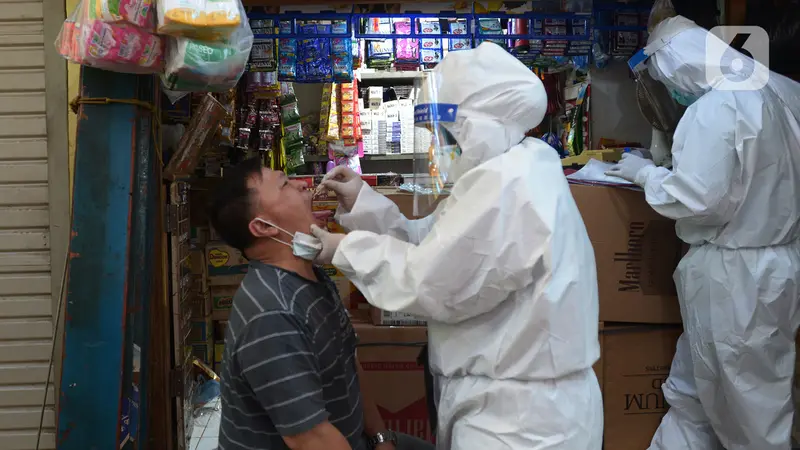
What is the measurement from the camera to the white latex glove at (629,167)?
273 centimetres

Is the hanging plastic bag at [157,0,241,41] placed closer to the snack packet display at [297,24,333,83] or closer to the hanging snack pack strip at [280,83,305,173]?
the snack packet display at [297,24,333,83]

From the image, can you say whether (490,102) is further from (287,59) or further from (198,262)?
(198,262)

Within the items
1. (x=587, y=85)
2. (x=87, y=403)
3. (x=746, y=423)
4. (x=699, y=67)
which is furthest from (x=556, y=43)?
(x=87, y=403)

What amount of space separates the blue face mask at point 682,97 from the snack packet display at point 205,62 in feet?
6.05

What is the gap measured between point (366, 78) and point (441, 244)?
395 cm

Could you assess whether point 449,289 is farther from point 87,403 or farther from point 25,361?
point 25,361

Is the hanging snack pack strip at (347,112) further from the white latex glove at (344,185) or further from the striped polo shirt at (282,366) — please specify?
the striped polo shirt at (282,366)

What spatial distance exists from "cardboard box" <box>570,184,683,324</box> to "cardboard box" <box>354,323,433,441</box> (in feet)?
2.83

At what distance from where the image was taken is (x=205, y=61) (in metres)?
2.08

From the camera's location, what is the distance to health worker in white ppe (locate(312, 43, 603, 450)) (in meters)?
1.53

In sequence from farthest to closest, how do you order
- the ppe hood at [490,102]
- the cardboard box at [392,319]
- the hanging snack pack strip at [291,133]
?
the hanging snack pack strip at [291,133] → the cardboard box at [392,319] → the ppe hood at [490,102]

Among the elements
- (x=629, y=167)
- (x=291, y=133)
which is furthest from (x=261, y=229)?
(x=291, y=133)

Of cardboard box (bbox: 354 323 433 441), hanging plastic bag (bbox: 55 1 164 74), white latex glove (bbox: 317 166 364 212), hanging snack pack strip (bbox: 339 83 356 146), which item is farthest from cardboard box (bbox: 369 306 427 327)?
hanging snack pack strip (bbox: 339 83 356 146)

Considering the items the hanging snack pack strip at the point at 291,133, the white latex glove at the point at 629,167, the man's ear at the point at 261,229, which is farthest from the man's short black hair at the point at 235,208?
the hanging snack pack strip at the point at 291,133
